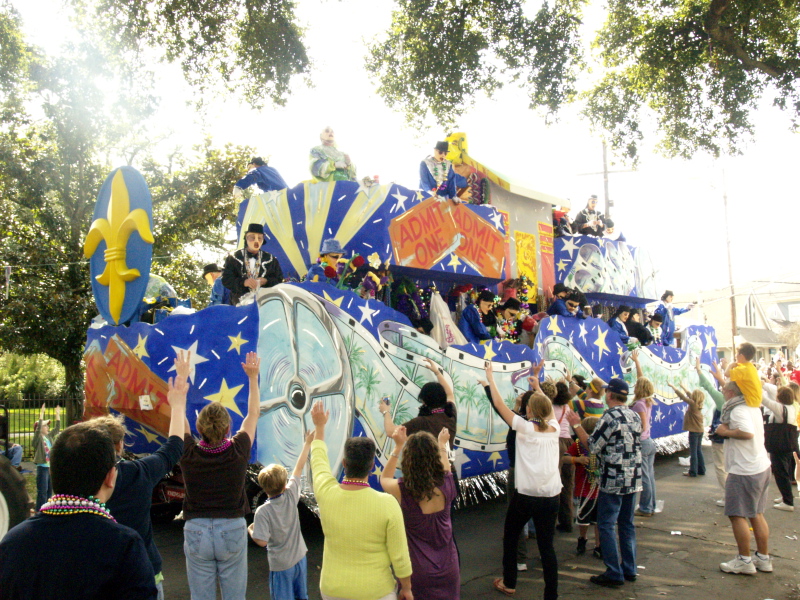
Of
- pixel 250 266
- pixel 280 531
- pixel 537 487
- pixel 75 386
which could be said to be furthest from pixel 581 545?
pixel 75 386

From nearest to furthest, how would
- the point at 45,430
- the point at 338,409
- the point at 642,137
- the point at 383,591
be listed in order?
the point at 383,591 < the point at 338,409 < the point at 45,430 < the point at 642,137

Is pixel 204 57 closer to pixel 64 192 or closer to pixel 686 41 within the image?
pixel 686 41

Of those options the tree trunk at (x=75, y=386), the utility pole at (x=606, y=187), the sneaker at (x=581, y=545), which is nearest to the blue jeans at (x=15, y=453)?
the sneaker at (x=581, y=545)

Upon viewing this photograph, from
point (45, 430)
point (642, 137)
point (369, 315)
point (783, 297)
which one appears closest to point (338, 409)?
point (369, 315)

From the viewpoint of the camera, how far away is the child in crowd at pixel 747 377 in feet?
20.4

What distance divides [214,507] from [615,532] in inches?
139

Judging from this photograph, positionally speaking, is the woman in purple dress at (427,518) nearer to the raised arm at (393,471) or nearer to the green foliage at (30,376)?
the raised arm at (393,471)

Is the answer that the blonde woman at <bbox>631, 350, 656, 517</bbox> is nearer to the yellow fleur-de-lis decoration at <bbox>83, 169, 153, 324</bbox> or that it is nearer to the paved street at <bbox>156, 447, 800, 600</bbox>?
the paved street at <bbox>156, 447, 800, 600</bbox>

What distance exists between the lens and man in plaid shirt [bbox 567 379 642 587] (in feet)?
18.7

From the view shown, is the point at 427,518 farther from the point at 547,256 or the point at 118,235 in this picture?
the point at 547,256

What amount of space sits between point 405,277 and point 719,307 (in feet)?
135

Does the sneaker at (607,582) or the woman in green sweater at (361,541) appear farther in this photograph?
the sneaker at (607,582)

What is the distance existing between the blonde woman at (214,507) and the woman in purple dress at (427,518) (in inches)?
35.6

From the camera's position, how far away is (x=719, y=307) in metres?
44.3
